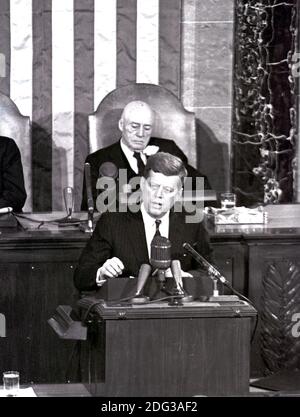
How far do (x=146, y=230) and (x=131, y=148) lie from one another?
171 cm

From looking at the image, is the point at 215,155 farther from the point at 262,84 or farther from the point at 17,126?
the point at 17,126

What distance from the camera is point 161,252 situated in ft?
13.3

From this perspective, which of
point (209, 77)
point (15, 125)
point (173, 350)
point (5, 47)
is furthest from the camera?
point (209, 77)

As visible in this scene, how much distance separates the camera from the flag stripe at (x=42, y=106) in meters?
7.58

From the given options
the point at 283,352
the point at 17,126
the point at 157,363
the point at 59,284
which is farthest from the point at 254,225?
the point at 157,363

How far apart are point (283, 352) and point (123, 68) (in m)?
2.63

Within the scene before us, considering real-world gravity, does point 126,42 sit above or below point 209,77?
above

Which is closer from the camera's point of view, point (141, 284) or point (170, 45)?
point (141, 284)

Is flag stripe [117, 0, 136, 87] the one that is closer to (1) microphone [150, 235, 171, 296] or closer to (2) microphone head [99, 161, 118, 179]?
(2) microphone head [99, 161, 118, 179]

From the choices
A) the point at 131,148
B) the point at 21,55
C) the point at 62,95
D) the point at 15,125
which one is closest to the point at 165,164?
the point at 131,148

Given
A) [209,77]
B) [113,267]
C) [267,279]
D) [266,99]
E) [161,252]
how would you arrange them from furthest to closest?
[209,77], [266,99], [267,279], [113,267], [161,252]

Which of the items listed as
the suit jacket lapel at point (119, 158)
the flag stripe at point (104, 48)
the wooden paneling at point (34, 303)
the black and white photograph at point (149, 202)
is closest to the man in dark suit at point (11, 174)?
the black and white photograph at point (149, 202)

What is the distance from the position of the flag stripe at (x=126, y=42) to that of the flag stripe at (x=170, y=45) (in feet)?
0.62

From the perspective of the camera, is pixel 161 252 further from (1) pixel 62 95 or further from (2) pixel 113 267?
(1) pixel 62 95
